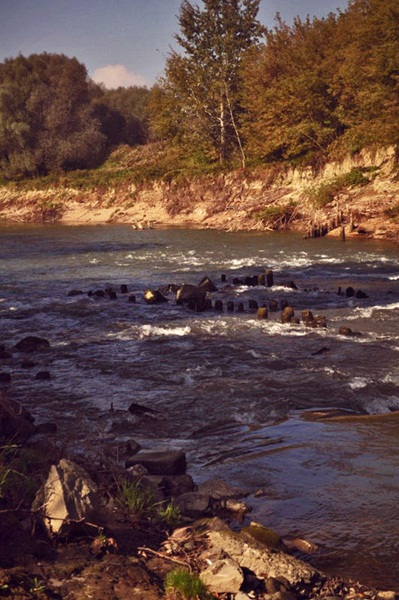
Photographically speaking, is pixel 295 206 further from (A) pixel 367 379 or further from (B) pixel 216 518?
(B) pixel 216 518

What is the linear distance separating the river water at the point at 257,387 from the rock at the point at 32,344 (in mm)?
265

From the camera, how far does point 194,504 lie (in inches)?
271

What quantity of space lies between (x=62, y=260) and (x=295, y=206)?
20943 mm

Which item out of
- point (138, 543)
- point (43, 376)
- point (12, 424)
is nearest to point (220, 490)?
point (138, 543)

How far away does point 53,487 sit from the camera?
6051 mm

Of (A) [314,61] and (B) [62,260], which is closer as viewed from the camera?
(B) [62,260]

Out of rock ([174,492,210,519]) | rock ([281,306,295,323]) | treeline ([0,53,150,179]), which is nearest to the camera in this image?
rock ([174,492,210,519])

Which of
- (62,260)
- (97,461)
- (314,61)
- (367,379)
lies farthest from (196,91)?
(97,461)

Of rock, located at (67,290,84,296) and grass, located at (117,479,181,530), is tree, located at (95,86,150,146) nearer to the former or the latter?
rock, located at (67,290,84,296)

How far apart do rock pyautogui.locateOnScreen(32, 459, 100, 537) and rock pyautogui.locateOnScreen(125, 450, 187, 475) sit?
1.58 m

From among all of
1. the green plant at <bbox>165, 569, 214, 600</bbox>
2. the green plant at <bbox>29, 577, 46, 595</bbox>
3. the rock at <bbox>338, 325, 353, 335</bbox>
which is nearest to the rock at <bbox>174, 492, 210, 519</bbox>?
the green plant at <bbox>165, 569, 214, 600</bbox>

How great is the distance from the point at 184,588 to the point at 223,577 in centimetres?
42

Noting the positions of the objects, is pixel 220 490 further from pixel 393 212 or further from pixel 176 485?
pixel 393 212

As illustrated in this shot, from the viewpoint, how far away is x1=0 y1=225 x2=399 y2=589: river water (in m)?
6.97
